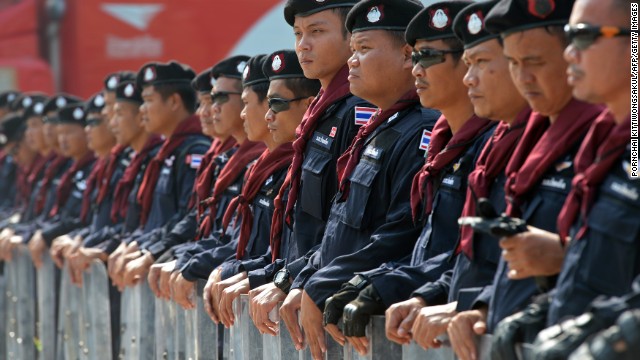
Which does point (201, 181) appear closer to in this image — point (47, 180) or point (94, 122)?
point (94, 122)

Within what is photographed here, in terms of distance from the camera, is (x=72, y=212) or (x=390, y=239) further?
(x=72, y=212)

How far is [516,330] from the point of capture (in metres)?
3.41

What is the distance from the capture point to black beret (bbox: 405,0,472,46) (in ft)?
14.9

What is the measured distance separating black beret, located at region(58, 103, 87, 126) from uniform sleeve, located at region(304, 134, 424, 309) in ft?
20.5

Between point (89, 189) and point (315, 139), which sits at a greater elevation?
point (315, 139)

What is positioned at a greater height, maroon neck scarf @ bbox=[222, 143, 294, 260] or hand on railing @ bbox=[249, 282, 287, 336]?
maroon neck scarf @ bbox=[222, 143, 294, 260]

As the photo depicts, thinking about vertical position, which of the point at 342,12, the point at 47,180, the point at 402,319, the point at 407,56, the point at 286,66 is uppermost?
the point at 342,12

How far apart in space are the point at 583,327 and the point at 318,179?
2358 millimetres

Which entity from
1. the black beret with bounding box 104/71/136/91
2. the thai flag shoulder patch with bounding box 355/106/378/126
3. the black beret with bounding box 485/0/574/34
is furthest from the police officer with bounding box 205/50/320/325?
the black beret with bounding box 104/71/136/91

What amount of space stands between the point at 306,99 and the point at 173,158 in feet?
7.07

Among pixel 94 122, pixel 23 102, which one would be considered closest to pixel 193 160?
pixel 94 122

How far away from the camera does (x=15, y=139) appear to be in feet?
40.8

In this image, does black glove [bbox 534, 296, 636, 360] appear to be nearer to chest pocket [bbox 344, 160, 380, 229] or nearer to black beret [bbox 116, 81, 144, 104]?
chest pocket [bbox 344, 160, 380, 229]

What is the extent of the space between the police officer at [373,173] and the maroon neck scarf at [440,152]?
0.51 ft
